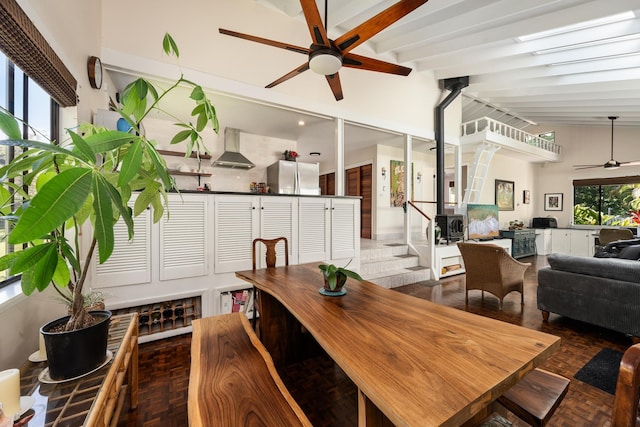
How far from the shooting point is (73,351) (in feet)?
3.42

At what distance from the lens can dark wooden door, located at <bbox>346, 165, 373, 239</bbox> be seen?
21.9ft

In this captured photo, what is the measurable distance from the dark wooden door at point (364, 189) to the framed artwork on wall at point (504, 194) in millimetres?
3819

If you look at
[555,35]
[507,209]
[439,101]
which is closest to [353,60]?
[555,35]

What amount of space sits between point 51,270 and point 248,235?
2.46 meters

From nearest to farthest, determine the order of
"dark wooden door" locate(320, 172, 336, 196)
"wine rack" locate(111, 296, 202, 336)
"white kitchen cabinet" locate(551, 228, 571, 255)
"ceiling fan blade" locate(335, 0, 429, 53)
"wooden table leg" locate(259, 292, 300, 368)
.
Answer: "ceiling fan blade" locate(335, 0, 429, 53) → "wooden table leg" locate(259, 292, 300, 368) → "wine rack" locate(111, 296, 202, 336) → "white kitchen cabinet" locate(551, 228, 571, 255) → "dark wooden door" locate(320, 172, 336, 196)

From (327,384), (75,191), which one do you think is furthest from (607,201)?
(75,191)

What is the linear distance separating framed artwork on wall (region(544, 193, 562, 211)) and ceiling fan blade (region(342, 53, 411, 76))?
8.59 m

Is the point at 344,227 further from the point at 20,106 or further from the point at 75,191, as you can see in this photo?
the point at 75,191

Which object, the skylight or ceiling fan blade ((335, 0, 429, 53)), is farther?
the skylight

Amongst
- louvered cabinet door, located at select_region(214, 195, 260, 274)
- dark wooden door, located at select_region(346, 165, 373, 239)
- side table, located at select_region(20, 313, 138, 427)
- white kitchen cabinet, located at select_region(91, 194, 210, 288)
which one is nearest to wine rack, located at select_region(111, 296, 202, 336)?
white kitchen cabinet, located at select_region(91, 194, 210, 288)

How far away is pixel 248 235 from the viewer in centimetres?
320

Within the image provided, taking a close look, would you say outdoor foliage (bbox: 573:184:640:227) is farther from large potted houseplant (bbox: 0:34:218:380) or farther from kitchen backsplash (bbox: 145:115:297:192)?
large potted houseplant (bbox: 0:34:218:380)

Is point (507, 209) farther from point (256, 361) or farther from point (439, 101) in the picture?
point (256, 361)

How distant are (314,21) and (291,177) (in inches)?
135
